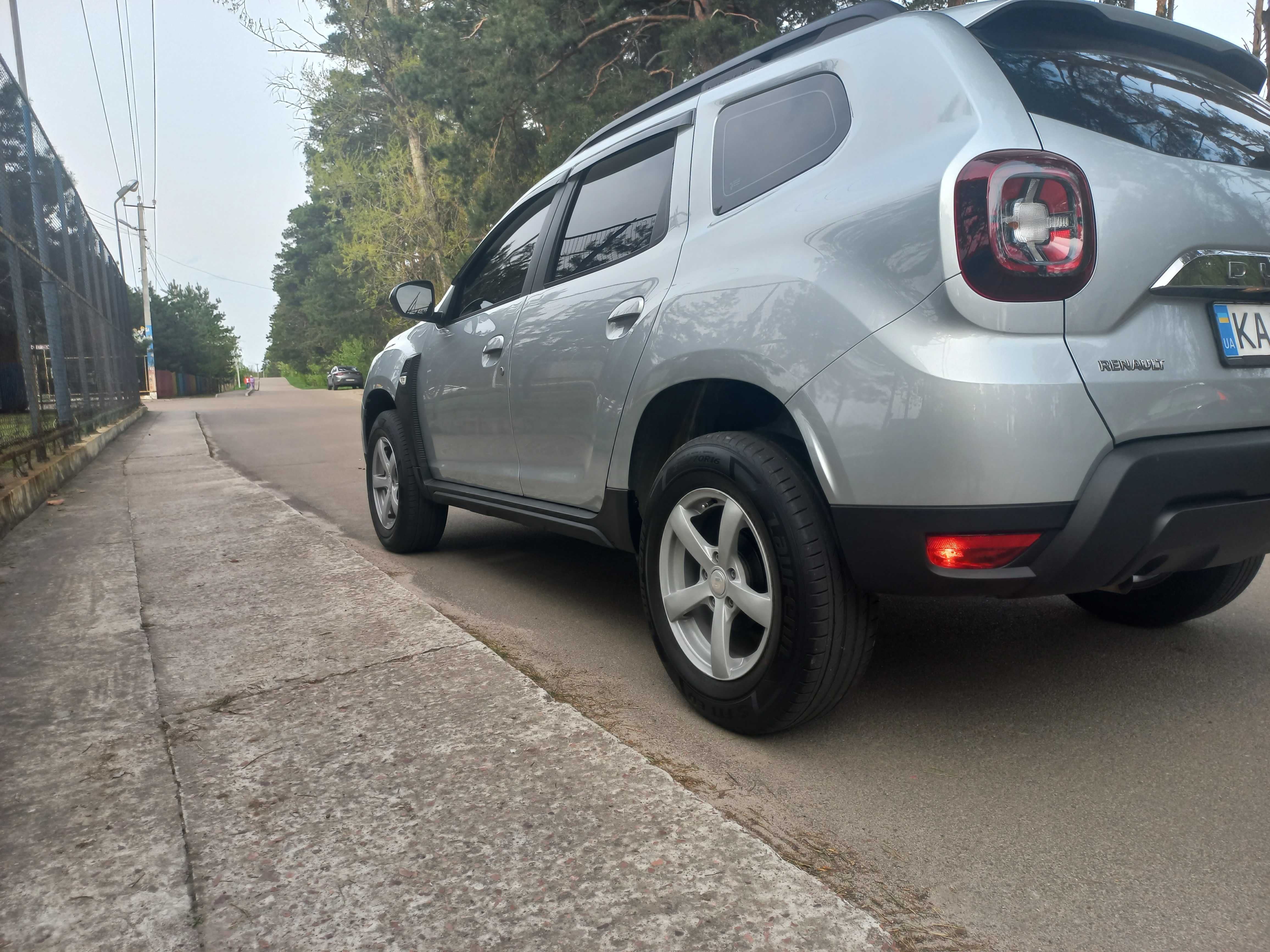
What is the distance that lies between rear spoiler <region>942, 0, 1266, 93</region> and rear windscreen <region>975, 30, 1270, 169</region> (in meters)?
0.02

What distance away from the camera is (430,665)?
311 cm

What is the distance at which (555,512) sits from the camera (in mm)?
3570

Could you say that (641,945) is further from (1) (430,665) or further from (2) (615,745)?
(1) (430,665)

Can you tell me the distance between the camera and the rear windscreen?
2.24 m

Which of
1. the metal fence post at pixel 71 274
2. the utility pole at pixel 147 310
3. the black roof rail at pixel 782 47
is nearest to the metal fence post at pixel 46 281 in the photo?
the metal fence post at pixel 71 274

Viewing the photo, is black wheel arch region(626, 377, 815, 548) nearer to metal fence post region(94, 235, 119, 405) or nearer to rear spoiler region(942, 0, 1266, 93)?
rear spoiler region(942, 0, 1266, 93)

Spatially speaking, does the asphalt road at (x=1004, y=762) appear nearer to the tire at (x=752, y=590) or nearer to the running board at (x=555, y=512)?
the tire at (x=752, y=590)

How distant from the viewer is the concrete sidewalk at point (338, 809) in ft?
5.68

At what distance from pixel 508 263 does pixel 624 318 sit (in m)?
1.38

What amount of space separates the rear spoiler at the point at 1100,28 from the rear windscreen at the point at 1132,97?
0.02m

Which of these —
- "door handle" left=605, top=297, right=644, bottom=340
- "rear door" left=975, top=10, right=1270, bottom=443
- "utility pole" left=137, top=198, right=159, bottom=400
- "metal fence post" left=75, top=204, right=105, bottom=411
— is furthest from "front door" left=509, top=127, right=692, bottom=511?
"utility pole" left=137, top=198, right=159, bottom=400

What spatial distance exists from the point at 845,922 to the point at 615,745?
86 cm

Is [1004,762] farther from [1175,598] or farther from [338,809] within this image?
[338,809]

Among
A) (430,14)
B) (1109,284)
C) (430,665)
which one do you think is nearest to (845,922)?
(1109,284)
